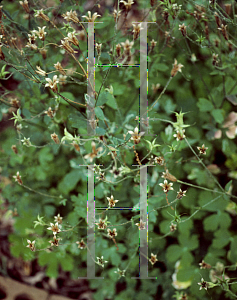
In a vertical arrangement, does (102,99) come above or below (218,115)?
above

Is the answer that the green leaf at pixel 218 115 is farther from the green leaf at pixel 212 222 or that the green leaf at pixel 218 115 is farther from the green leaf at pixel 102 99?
the green leaf at pixel 102 99

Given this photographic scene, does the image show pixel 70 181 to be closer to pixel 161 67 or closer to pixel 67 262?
pixel 67 262

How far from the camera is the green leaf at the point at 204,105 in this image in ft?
3.78

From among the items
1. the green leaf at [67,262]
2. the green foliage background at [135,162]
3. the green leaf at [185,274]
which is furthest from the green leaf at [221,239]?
Answer: the green leaf at [67,262]

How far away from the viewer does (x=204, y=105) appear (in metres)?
1.15

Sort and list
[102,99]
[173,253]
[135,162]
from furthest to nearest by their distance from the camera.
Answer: [173,253], [135,162], [102,99]

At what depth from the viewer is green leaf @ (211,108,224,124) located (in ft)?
3.73

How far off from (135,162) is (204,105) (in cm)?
42

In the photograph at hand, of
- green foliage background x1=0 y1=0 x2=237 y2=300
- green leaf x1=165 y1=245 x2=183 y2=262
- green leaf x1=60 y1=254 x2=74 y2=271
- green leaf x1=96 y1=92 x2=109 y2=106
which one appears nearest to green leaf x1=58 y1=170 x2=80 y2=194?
green foliage background x1=0 y1=0 x2=237 y2=300

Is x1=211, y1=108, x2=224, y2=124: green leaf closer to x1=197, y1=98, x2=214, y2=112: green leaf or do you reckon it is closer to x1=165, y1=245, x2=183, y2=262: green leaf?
x1=197, y1=98, x2=214, y2=112: green leaf

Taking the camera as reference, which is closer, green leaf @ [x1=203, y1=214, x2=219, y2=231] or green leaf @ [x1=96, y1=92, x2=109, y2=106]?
green leaf @ [x1=96, y1=92, x2=109, y2=106]

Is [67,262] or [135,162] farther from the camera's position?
[67,262]

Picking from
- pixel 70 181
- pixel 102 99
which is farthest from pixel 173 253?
pixel 102 99

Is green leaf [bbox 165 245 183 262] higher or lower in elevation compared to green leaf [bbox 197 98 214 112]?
lower
